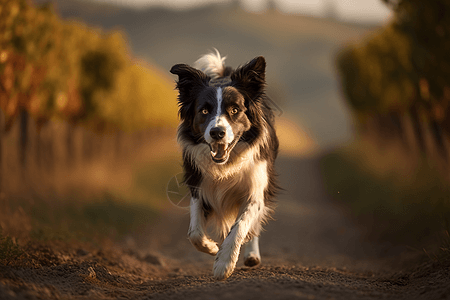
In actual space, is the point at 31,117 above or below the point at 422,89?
below

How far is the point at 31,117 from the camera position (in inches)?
345

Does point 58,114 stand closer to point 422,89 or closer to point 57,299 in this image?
point 57,299

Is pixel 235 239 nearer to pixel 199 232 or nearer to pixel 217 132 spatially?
pixel 199 232

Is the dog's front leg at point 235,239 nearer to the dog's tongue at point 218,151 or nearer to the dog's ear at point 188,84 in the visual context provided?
Answer: the dog's tongue at point 218,151

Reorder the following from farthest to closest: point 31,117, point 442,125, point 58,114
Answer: point 58,114, point 31,117, point 442,125

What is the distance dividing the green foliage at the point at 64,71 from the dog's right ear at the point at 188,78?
3712 mm

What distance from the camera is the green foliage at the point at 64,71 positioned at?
24.1 feet

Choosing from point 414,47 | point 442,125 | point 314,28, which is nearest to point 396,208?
point 442,125

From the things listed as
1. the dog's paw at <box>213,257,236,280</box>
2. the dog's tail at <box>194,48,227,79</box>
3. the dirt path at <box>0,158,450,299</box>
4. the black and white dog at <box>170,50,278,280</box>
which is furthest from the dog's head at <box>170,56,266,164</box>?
the dirt path at <box>0,158,450,299</box>

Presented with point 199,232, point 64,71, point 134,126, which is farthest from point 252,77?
point 134,126

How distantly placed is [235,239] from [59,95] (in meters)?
6.47

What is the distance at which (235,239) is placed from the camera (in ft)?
13.7

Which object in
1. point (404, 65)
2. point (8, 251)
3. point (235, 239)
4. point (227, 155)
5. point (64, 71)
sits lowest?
point (8, 251)

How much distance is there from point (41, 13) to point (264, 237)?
20.6ft
